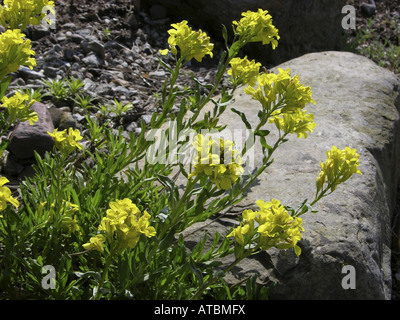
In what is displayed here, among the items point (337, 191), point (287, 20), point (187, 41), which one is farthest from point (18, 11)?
point (287, 20)

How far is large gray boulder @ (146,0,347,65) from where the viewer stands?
5.29 metres

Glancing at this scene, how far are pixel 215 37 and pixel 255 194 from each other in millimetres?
3056

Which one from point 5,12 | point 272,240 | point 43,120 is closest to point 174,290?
point 272,240

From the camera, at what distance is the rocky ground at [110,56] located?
424 centimetres

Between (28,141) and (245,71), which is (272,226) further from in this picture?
(28,141)

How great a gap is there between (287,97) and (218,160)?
0.62 meters

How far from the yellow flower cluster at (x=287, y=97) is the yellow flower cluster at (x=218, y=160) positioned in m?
0.53

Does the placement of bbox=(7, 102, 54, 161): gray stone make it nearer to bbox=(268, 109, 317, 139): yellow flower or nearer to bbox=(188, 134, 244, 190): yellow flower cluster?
bbox=(268, 109, 317, 139): yellow flower

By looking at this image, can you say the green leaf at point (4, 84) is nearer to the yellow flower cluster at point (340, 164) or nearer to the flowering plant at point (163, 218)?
the flowering plant at point (163, 218)

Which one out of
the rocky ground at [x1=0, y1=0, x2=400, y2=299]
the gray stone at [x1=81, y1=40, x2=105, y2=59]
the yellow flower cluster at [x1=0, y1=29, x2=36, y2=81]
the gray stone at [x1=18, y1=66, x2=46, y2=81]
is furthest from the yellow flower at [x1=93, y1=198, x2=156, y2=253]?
the gray stone at [x1=81, y1=40, x2=105, y2=59]

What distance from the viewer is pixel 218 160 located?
1.71 meters

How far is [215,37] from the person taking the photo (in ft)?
18.2

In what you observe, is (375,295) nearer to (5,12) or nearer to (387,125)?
(387,125)

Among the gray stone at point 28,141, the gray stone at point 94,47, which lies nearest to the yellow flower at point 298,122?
the gray stone at point 28,141
